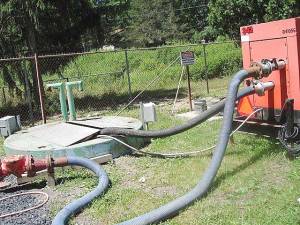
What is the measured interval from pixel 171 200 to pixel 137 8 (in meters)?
55.9

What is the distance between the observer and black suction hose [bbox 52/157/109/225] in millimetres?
4889

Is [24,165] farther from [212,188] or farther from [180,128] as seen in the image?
[212,188]

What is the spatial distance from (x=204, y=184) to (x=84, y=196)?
4.48 ft

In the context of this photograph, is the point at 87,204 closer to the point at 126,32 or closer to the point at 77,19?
the point at 77,19

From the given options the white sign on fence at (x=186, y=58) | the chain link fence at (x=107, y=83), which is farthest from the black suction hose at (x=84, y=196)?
the white sign on fence at (x=186, y=58)

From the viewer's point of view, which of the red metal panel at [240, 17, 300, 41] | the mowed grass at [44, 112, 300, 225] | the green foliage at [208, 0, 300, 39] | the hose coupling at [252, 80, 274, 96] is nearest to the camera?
the mowed grass at [44, 112, 300, 225]

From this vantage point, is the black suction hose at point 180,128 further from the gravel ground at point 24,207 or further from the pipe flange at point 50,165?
the gravel ground at point 24,207

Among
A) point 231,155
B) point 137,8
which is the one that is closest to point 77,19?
point 231,155

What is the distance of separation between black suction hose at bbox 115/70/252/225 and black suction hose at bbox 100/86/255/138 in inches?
13.3

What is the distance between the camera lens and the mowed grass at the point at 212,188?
190 inches

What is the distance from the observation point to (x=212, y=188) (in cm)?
560

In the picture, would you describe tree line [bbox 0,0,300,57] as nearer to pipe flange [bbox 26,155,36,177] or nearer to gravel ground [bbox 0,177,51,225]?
pipe flange [bbox 26,155,36,177]

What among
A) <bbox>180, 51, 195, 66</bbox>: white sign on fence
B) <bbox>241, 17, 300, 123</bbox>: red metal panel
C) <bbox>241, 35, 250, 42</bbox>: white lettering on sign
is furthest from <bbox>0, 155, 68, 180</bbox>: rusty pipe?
<bbox>180, 51, 195, 66</bbox>: white sign on fence

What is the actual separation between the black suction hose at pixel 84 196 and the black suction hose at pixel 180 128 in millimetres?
1057
